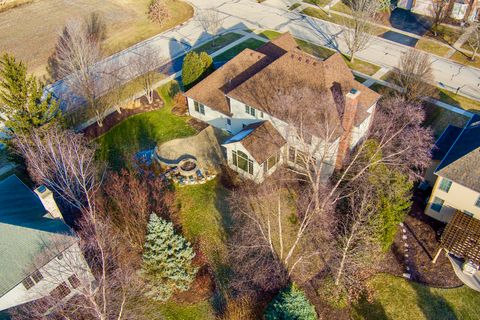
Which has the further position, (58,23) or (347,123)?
(58,23)

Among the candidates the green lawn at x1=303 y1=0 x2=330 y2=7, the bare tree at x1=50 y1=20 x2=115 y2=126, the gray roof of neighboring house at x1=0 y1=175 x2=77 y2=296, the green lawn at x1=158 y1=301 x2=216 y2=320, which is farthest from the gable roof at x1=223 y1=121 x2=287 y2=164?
the green lawn at x1=303 y1=0 x2=330 y2=7

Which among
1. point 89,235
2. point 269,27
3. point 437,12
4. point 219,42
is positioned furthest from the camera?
point 269,27

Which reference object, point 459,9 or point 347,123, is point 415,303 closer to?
point 347,123

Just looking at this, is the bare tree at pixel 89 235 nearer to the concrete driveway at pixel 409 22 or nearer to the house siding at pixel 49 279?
the house siding at pixel 49 279

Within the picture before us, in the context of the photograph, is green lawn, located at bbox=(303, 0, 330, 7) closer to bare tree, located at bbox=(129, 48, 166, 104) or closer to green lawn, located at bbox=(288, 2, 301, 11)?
green lawn, located at bbox=(288, 2, 301, 11)

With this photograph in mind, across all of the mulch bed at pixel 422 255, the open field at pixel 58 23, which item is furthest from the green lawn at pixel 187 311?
the open field at pixel 58 23

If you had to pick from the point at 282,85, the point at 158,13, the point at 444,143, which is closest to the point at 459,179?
the point at 444,143
